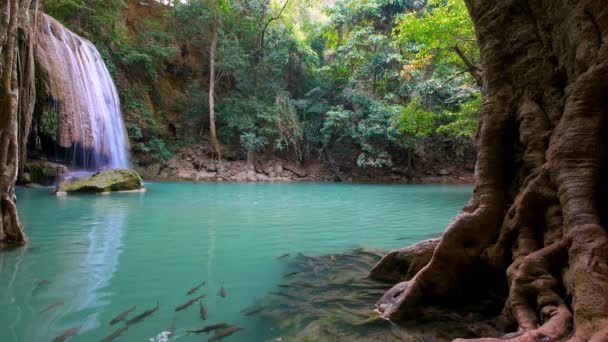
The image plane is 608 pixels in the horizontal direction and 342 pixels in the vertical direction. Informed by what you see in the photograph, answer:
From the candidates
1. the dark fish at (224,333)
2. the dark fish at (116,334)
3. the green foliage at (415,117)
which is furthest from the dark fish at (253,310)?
the green foliage at (415,117)

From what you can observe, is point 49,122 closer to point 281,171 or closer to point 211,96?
point 211,96

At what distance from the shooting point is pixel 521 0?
3074mm

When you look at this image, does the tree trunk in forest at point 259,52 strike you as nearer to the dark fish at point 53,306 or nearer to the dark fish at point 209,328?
the dark fish at point 53,306

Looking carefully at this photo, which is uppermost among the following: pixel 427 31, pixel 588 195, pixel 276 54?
pixel 276 54

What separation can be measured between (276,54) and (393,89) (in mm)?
8535

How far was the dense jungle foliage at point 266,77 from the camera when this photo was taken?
71.6 feet

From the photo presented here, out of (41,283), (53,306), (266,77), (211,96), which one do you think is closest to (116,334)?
(53,306)

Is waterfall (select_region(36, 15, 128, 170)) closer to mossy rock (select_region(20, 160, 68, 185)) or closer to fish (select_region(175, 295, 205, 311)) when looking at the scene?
mossy rock (select_region(20, 160, 68, 185))

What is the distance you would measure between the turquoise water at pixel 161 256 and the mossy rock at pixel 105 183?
2991 millimetres

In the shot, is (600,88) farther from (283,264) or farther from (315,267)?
(283,264)

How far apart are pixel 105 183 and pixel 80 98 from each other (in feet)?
15.5

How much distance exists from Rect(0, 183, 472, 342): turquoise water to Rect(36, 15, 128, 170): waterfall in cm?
627

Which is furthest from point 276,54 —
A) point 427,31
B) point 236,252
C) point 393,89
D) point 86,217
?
point 236,252

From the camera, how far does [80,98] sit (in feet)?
50.2
